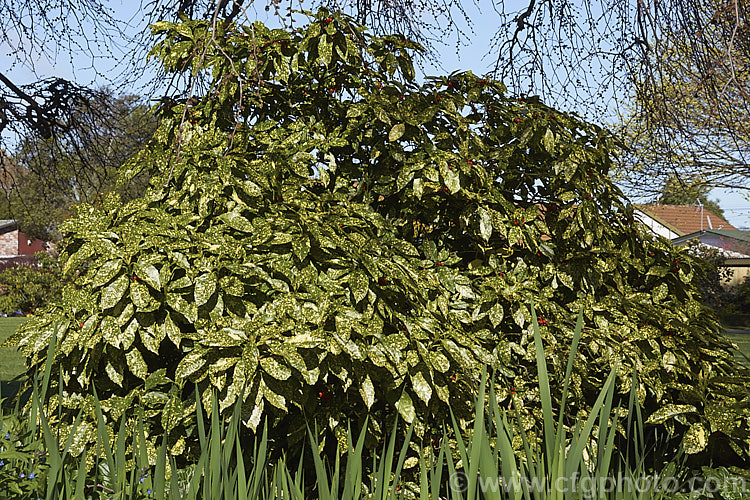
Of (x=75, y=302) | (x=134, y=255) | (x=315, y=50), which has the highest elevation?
(x=315, y=50)

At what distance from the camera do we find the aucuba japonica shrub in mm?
2066

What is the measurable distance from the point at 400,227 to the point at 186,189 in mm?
970

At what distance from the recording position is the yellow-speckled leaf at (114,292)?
2021mm

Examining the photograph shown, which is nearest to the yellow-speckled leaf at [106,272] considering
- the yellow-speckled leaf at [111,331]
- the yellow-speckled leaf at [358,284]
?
the yellow-speckled leaf at [111,331]

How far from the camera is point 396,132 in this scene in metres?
2.61

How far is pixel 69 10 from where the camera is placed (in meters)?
4.63

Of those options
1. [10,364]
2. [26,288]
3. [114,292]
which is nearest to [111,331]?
[114,292]

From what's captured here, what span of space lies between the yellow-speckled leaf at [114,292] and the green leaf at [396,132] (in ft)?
3.75

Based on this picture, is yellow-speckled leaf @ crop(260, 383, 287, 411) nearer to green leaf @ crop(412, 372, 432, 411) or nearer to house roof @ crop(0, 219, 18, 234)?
green leaf @ crop(412, 372, 432, 411)

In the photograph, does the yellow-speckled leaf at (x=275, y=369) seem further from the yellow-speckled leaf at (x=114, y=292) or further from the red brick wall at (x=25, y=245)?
the red brick wall at (x=25, y=245)

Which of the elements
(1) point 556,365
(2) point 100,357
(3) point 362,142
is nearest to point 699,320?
(1) point 556,365

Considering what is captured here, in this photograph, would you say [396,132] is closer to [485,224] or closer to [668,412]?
[485,224]

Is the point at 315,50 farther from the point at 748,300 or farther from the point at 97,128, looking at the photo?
the point at 748,300

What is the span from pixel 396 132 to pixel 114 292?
123 centimetres
